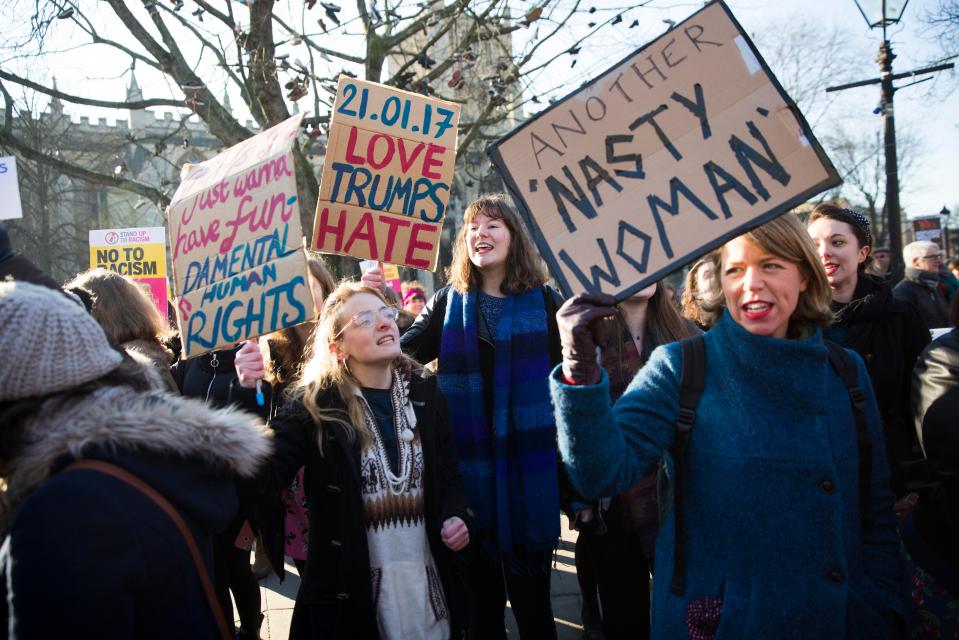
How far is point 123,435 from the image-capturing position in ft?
4.55

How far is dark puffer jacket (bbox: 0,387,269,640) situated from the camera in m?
1.25

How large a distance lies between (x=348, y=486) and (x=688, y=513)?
1145 millimetres

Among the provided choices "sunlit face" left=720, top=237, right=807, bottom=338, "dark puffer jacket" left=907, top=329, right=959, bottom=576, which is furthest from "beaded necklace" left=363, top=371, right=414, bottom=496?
"dark puffer jacket" left=907, top=329, right=959, bottom=576

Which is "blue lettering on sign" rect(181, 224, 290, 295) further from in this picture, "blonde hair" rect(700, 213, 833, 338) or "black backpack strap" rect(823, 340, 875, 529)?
"black backpack strap" rect(823, 340, 875, 529)

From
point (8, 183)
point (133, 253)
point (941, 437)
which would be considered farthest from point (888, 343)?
point (133, 253)

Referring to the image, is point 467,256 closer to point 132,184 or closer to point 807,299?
point 807,299

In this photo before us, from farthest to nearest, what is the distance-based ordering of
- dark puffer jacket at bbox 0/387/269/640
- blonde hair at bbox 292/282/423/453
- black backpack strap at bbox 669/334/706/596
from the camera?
blonde hair at bbox 292/282/423/453 < black backpack strap at bbox 669/334/706/596 < dark puffer jacket at bbox 0/387/269/640

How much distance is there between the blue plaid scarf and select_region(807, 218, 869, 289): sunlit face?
124cm

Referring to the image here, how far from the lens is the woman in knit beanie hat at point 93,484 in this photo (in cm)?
126

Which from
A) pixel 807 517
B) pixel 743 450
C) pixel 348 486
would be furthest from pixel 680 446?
pixel 348 486

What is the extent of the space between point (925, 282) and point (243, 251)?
248 inches

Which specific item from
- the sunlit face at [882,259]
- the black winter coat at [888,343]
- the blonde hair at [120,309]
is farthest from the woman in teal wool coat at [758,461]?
the sunlit face at [882,259]

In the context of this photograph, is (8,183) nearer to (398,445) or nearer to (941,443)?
(398,445)

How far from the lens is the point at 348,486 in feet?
7.95
